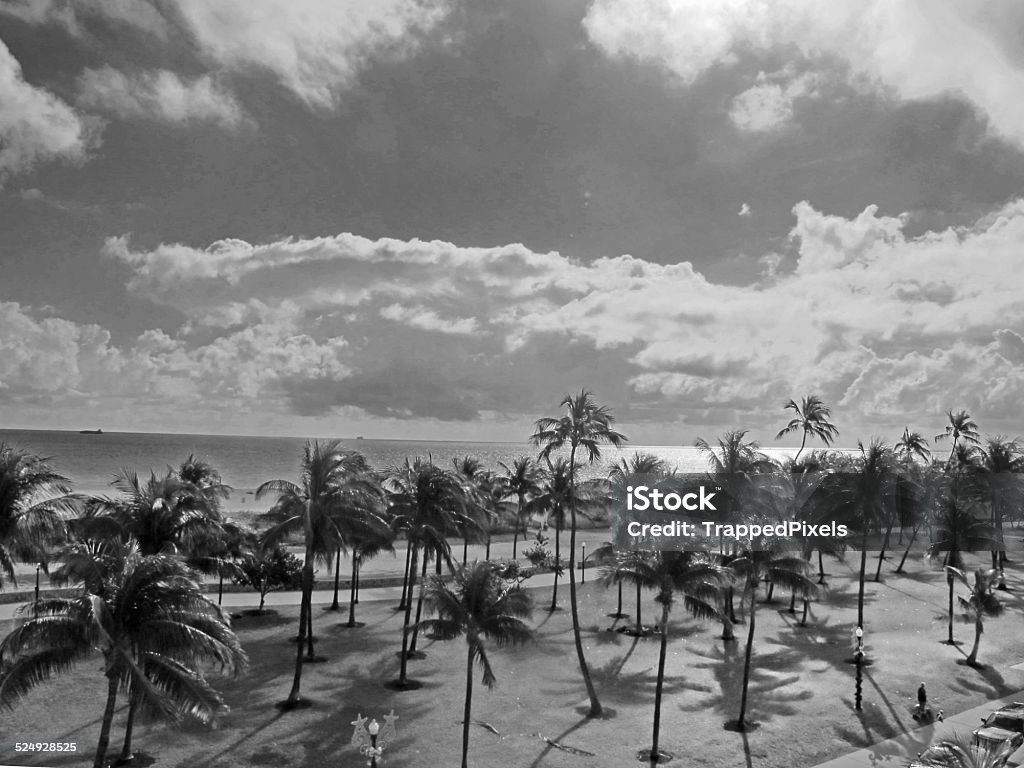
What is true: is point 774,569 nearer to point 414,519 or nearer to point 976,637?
point 976,637

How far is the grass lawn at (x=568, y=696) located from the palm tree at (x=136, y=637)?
23.9 feet

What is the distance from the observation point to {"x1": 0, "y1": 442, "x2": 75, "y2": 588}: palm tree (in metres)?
24.0

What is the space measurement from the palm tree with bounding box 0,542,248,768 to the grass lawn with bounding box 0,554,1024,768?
7.29 m

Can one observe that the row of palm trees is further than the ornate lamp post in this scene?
Yes

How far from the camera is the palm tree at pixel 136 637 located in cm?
1603

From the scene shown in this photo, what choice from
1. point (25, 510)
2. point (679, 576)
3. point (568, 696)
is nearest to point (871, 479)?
point (679, 576)

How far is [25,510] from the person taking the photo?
24.4 meters

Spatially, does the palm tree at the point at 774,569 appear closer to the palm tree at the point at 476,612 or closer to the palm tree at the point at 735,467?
the palm tree at the point at 735,467

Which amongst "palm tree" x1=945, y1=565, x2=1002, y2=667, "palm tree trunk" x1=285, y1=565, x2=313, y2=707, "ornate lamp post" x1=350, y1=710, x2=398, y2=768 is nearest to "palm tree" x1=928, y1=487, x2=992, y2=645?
"palm tree" x1=945, y1=565, x2=1002, y2=667

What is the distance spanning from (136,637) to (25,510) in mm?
10737

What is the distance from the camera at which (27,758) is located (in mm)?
22016

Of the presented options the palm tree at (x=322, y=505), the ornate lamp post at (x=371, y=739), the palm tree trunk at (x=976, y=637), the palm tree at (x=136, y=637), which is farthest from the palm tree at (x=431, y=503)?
the palm tree trunk at (x=976, y=637)

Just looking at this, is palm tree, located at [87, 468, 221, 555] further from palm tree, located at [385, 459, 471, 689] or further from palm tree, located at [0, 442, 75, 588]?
palm tree, located at [385, 459, 471, 689]

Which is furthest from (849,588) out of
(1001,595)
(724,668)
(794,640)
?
(724,668)
